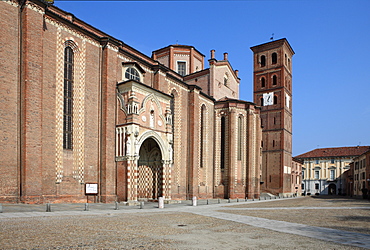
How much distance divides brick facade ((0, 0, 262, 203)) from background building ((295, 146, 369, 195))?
61.4m

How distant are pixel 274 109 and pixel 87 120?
39530 millimetres

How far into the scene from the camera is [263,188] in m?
55.5

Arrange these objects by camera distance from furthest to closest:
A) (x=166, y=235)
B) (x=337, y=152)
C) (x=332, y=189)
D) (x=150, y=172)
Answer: (x=337, y=152)
(x=332, y=189)
(x=150, y=172)
(x=166, y=235)

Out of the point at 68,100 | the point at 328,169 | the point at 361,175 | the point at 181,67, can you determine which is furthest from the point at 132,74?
the point at 328,169

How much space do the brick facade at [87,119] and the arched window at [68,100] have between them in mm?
135

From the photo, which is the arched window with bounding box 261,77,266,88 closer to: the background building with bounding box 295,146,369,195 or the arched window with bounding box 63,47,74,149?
the arched window with bounding box 63,47,74,149

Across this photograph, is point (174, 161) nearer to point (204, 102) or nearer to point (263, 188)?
point (204, 102)

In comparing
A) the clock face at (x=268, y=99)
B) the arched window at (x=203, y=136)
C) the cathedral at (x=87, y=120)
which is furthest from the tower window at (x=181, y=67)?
the clock face at (x=268, y=99)

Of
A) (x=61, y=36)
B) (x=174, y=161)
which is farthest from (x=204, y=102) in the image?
(x=61, y=36)

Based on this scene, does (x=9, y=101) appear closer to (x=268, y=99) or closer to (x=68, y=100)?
(x=68, y=100)

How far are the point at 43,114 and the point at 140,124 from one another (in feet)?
24.0

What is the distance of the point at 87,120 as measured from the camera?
23.8 m

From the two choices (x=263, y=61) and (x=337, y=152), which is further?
(x=337, y=152)

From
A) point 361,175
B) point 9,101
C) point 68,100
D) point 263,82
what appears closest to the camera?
point 9,101
